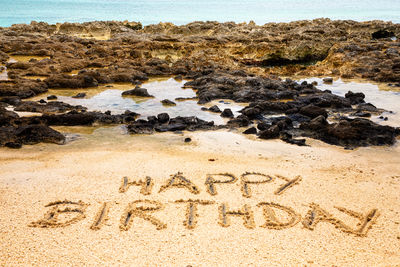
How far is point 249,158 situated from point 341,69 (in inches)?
370

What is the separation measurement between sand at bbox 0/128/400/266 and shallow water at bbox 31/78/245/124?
221 cm

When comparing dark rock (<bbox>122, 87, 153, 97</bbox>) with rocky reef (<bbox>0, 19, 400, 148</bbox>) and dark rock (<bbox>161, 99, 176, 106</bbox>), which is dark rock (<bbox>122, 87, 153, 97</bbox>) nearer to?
rocky reef (<bbox>0, 19, 400, 148</bbox>)

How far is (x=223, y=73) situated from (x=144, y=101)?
385 centimetres

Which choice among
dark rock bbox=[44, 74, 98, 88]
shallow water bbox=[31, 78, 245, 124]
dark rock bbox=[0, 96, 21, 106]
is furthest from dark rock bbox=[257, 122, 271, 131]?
dark rock bbox=[44, 74, 98, 88]

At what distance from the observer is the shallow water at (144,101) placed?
7.87m

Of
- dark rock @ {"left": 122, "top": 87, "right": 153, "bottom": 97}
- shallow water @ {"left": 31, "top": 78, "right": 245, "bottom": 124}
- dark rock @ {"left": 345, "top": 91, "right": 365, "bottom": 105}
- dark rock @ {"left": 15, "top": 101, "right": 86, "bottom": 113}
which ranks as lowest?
shallow water @ {"left": 31, "top": 78, "right": 245, "bottom": 124}

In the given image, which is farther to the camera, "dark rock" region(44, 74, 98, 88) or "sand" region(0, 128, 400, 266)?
"dark rock" region(44, 74, 98, 88)

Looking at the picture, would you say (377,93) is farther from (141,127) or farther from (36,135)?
(36,135)

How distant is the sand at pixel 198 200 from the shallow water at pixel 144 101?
2.21m

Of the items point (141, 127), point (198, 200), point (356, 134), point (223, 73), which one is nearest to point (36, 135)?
point (141, 127)

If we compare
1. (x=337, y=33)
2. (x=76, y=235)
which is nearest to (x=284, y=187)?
(x=76, y=235)

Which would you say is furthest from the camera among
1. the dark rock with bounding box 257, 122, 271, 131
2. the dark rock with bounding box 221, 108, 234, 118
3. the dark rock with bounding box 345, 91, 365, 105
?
the dark rock with bounding box 345, 91, 365, 105

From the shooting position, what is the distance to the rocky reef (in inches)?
245

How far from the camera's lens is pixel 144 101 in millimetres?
8891
